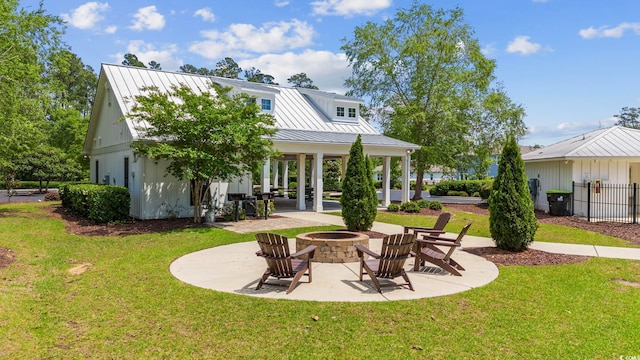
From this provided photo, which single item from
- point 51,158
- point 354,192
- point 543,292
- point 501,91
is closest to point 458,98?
point 501,91

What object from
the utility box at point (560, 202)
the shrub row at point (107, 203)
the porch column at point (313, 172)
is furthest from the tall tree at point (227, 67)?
the utility box at point (560, 202)

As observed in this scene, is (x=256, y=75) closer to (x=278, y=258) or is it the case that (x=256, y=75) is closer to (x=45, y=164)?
(x=45, y=164)

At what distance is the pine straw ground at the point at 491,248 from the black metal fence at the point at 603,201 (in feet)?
3.68

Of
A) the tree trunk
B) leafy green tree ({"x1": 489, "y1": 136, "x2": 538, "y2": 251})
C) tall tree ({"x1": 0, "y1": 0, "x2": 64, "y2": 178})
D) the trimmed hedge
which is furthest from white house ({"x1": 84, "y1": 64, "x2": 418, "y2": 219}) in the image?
leafy green tree ({"x1": 489, "y1": 136, "x2": 538, "y2": 251})

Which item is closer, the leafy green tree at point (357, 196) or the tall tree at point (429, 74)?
the leafy green tree at point (357, 196)

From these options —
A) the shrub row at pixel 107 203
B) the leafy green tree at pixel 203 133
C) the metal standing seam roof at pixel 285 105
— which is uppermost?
the metal standing seam roof at pixel 285 105

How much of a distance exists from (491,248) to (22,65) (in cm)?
1723

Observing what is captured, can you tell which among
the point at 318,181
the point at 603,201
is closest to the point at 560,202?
the point at 603,201

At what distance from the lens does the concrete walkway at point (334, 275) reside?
6238 mm

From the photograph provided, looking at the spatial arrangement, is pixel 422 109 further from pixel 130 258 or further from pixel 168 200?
pixel 130 258

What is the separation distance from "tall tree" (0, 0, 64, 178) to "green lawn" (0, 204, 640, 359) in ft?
34.4

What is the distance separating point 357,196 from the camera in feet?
41.2

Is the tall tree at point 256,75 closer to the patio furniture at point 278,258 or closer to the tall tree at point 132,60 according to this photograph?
the tall tree at point 132,60

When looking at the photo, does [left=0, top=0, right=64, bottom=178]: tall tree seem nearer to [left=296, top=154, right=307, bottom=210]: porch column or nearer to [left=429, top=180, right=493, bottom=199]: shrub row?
[left=296, top=154, right=307, bottom=210]: porch column
